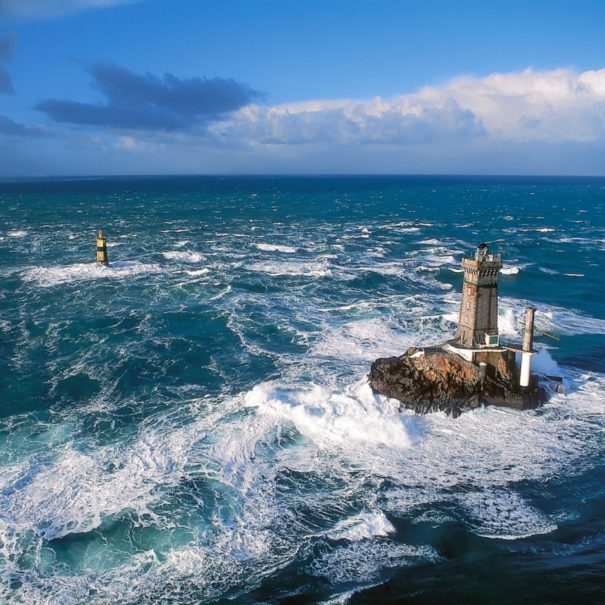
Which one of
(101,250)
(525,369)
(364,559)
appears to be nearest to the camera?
(364,559)

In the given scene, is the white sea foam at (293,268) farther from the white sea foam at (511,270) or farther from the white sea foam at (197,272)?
the white sea foam at (511,270)

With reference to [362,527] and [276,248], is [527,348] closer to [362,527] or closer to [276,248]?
[362,527]

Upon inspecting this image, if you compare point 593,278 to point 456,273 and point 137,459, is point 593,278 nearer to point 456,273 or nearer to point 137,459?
point 456,273

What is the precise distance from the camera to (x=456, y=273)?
202ft

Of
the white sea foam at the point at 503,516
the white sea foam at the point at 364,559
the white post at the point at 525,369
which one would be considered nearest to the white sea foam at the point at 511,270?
the white post at the point at 525,369

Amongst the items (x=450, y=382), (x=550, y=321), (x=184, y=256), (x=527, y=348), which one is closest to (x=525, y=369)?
(x=527, y=348)

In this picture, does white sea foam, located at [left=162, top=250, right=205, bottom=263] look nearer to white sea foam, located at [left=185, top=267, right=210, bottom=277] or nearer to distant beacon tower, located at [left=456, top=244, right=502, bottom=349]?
white sea foam, located at [left=185, top=267, right=210, bottom=277]

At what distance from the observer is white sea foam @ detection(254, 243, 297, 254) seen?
243 feet

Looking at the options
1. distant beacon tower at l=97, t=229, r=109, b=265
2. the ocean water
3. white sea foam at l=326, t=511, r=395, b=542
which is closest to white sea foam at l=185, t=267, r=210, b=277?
the ocean water

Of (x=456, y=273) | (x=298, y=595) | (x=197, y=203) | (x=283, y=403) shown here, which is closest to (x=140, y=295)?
(x=283, y=403)

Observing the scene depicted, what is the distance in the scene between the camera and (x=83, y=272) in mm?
58969

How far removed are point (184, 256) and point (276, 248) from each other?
42.5 feet

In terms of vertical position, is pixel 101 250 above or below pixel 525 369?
above

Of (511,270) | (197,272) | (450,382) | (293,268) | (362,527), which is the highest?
(197,272)
